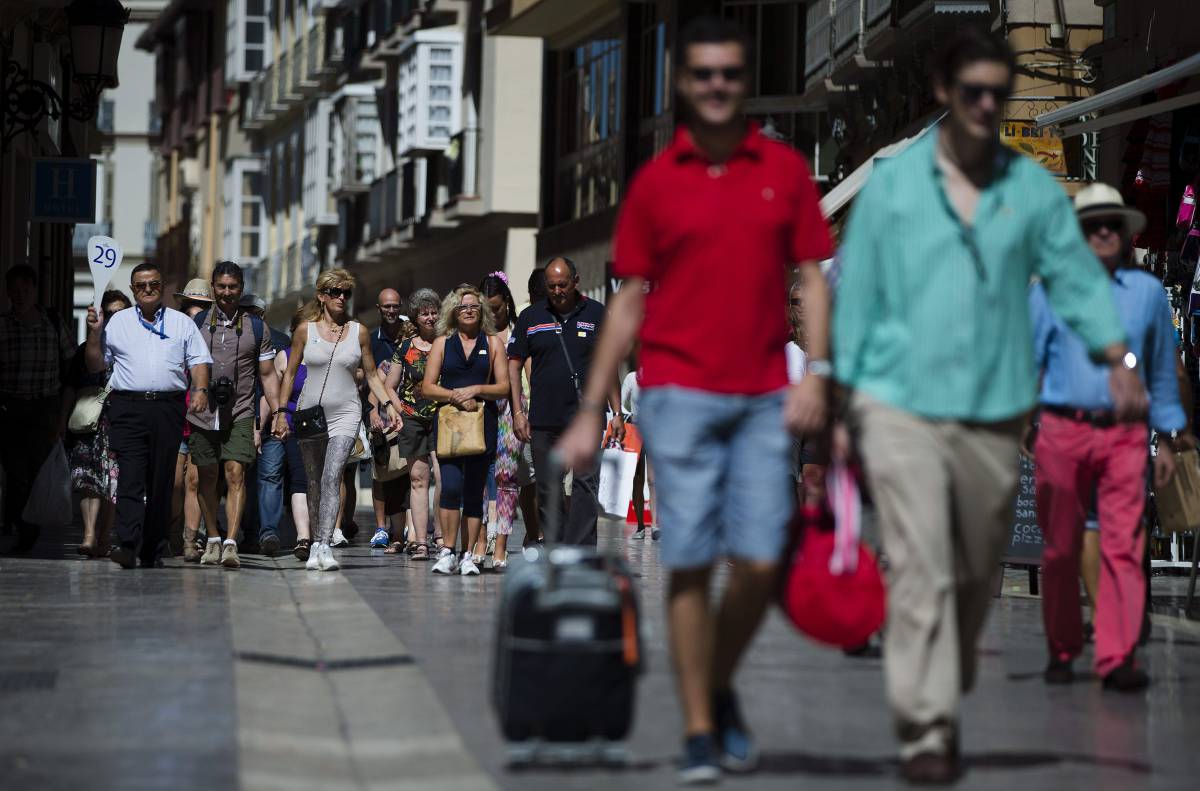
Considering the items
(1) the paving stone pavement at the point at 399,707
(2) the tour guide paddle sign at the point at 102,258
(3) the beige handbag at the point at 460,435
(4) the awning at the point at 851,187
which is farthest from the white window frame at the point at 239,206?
(1) the paving stone pavement at the point at 399,707

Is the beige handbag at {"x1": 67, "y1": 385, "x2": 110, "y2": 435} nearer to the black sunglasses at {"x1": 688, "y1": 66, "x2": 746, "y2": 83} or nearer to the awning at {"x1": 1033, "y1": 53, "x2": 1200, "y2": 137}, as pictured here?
the awning at {"x1": 1033, "y1": 53, "x2": 1200, "y2": 137}

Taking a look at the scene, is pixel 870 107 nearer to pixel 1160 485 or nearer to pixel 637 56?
pixel 637 56

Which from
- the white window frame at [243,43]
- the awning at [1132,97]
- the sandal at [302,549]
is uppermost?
the white window frame at [243,43]

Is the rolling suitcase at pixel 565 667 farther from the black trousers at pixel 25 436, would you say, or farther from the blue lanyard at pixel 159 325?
Result: the black trousers at pixel 25 436

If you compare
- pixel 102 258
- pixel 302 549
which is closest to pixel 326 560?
pixel 302 549

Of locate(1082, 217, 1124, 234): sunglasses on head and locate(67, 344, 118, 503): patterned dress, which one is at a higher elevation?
locate(1082, 217, 1124, 234): sunglasses on head

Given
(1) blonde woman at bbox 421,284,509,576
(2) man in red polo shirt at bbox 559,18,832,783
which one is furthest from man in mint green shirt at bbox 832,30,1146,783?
(1) blonde woman at bbox 421,284,509,576

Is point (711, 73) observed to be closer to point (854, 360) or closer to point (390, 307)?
point (854, 360)

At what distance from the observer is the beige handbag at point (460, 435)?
14.7 m

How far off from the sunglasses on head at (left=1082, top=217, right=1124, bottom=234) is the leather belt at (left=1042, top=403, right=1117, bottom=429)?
2.33 ft

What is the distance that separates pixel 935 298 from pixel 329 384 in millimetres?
9054

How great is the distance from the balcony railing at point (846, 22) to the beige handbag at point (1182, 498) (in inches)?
603

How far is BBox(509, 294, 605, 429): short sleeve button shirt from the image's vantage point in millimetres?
14328

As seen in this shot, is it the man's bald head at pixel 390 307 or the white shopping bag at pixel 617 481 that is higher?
the man's bald head at pixel 390 307
